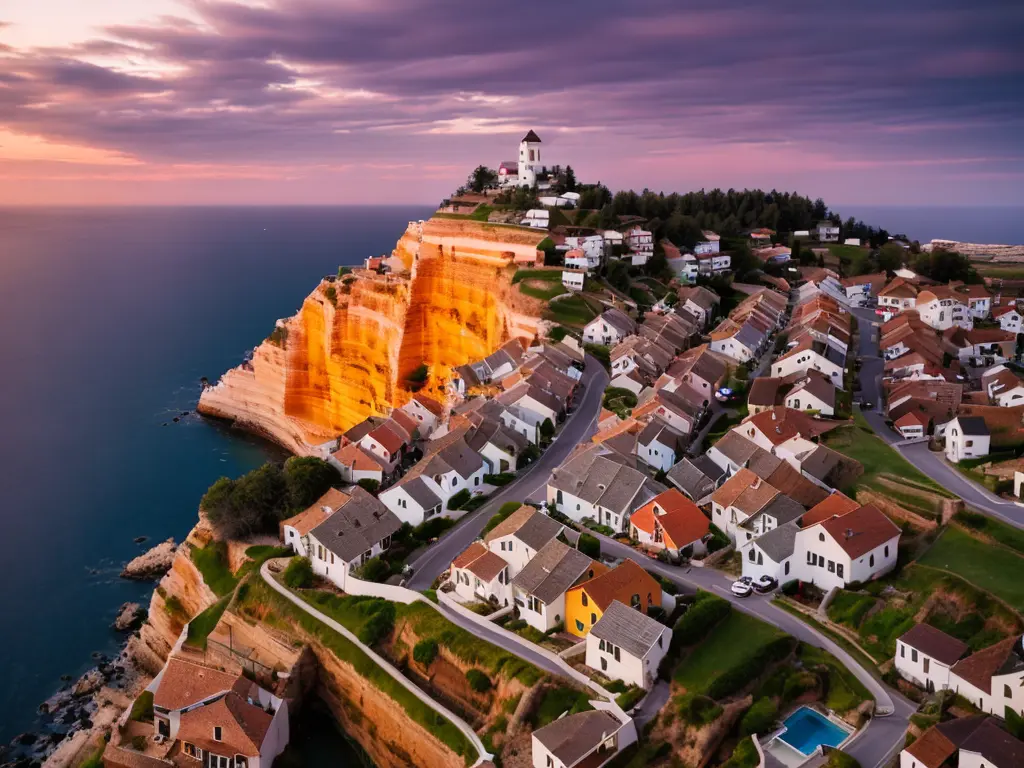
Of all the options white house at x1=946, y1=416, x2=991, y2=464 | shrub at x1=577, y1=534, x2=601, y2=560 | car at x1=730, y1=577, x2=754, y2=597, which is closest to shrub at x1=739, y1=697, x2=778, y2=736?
car at x1=730, y1=577, x2=754, y2=597

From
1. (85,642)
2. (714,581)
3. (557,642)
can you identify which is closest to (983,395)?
(714,581)

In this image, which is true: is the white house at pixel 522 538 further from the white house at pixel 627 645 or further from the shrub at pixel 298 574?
the shrub at pixel 298 574

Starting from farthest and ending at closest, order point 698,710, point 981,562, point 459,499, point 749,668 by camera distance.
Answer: point 459,499, point 981,562, point 749,668, point 698,710

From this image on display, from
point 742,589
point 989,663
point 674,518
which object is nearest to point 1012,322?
point 674,518

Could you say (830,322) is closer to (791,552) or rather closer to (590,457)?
(590,457)

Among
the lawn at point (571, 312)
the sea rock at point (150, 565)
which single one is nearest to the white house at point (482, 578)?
the sea rock at point (150, 565)

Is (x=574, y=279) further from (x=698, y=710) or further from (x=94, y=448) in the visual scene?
(x=698, y=710)

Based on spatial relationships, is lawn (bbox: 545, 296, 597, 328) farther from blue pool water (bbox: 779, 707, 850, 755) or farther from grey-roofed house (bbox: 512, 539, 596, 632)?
blue pool water (bbox: 779, 707, 850, 755)
